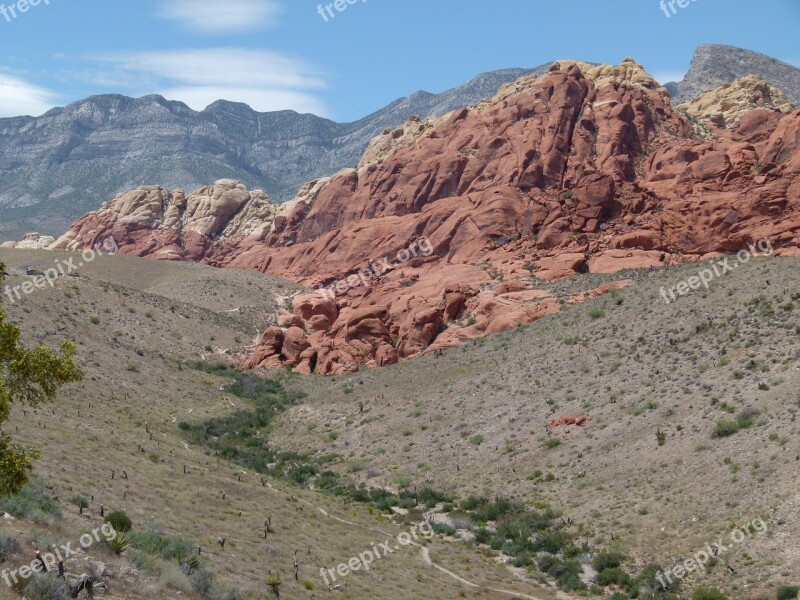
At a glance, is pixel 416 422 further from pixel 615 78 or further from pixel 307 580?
pixel 615 78

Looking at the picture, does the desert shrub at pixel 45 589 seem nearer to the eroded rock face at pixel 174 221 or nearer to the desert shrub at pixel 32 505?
the desert shrub at pixel 32 505

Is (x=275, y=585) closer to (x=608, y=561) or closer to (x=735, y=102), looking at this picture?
(x=608, y=561)

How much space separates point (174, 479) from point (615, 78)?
9027 centimetres

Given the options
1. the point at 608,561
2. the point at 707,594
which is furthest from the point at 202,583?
the point at 707,594

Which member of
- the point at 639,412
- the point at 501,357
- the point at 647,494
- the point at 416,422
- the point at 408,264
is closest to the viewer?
the point at 647,494

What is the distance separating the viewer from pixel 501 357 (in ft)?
172

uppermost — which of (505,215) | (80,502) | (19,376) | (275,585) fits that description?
(505,215)

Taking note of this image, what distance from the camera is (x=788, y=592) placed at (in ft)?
72.3

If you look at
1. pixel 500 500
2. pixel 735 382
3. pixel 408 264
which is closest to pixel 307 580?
pixel 500 500

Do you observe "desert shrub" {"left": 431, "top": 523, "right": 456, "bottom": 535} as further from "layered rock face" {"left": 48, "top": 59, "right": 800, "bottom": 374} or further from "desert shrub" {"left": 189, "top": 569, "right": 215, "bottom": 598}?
"layered rock face" {"left": 48, "top": 59, "right": 800, "bottom": 374}

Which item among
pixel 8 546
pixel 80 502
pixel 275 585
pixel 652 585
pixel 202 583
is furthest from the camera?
pixel 652 585

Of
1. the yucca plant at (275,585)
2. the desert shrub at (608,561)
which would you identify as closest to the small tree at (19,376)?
the yucca plant at (275,585)

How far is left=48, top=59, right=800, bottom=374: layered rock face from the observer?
64.4 m

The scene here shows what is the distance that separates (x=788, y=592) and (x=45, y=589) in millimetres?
20444
